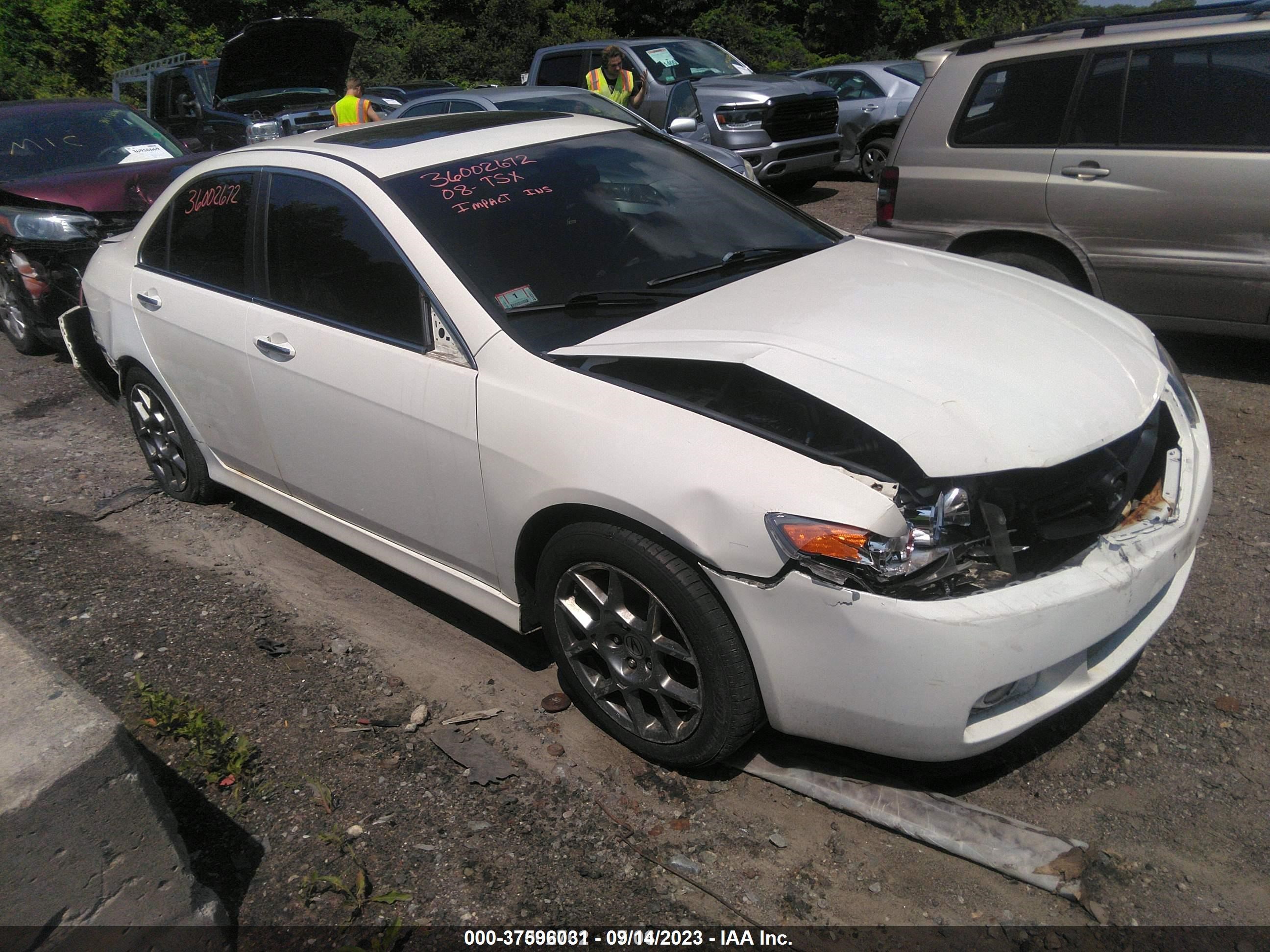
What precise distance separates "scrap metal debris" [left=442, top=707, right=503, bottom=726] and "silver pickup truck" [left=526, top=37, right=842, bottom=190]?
8011mm

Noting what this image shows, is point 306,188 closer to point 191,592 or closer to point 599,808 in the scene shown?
point 191,592

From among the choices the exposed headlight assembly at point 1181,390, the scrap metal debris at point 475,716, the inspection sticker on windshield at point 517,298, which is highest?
the inspection sticker on windshield at point 517,298

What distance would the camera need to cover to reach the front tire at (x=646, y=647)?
8.51 ft

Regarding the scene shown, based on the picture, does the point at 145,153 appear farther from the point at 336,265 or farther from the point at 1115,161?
the point at 1115,161

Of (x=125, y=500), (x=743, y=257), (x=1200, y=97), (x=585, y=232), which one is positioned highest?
(x=1200, y=97)

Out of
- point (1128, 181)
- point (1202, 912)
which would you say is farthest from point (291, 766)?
point (1128, 181)

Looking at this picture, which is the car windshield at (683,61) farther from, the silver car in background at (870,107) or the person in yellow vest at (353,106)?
the person in yellow vest at (353,106)

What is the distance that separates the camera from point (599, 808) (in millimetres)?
2842

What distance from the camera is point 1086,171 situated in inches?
209

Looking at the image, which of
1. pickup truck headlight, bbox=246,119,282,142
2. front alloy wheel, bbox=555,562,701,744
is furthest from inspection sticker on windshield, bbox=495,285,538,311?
pickup truck headlight, bbox=246,119,282,142

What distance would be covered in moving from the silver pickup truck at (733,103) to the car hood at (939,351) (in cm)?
727

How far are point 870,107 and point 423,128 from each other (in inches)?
402

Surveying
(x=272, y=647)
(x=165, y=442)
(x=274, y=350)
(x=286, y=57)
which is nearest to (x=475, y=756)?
(x=272, y=647)

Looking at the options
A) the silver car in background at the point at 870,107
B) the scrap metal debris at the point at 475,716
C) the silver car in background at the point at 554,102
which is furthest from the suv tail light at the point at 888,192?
the silver car in background at the point at 870,107
